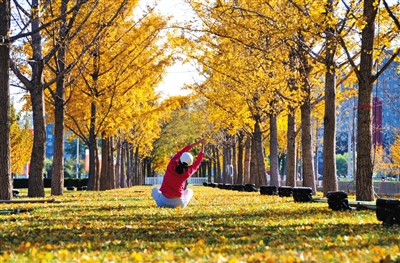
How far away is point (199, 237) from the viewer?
8.22 meters

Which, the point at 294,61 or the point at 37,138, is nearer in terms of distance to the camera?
the point at 37,138

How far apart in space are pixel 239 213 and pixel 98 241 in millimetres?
5443

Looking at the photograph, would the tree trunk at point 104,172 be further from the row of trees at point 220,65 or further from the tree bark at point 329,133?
the tree bark at point 329,133

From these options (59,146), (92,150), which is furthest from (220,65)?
(92,150)

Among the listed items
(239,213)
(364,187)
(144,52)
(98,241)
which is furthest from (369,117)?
(144,52)

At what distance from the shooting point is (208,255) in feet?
20.7

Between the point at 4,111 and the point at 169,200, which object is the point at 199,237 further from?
the point at 4,111

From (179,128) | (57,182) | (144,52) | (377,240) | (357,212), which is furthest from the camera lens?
(179,128)

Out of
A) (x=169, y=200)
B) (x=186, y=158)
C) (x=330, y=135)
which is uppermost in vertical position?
(x=330, y=135)

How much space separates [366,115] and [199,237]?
817cm

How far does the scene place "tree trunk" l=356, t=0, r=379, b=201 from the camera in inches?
598

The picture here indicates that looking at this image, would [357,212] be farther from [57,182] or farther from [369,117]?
[57,182]

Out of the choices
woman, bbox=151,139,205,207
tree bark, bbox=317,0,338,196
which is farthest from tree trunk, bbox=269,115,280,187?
woman, bbox=151,139,205,207

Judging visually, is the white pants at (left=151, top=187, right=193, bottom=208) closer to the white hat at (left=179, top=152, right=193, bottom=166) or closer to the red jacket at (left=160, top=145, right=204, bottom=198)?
the red jacket at (left=160, top=145, right=204, bottom=198)
